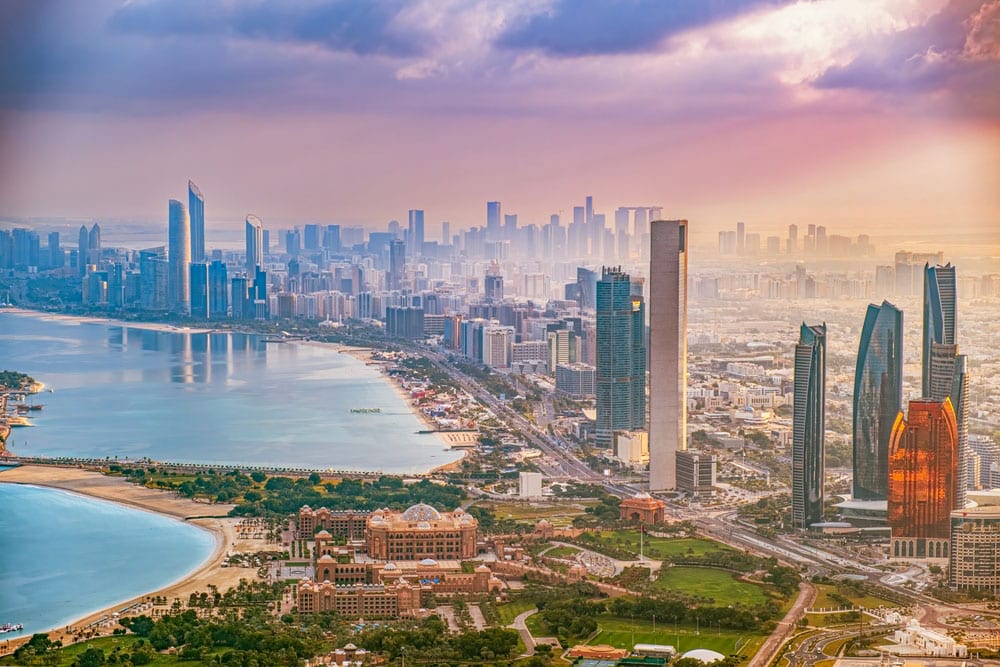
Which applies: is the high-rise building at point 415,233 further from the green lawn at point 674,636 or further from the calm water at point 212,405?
the green lawn at point 674,636

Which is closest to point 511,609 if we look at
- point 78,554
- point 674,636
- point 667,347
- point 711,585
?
point 674,636

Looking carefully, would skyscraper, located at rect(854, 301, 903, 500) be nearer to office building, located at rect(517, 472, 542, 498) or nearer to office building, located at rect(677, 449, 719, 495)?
office building, located at rect(677, 449, 719, 495)

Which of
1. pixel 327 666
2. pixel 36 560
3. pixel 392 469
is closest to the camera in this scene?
pixel 327 666

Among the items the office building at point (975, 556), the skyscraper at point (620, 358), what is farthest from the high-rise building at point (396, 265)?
the office building at point (975, 556)

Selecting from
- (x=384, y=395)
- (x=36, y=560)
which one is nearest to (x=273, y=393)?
(x=384, y=395)

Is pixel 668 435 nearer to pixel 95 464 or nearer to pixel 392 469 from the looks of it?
pixel 392 469
